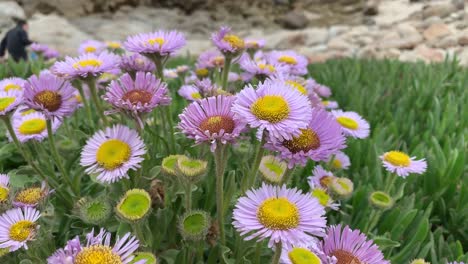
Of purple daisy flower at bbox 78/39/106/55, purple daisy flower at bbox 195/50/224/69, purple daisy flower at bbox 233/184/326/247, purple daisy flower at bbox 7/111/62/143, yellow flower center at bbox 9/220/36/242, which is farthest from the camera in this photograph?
purple daisy flower at bbox 78/39/106/55

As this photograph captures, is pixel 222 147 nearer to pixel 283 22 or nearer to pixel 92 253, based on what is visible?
pixel 92 253

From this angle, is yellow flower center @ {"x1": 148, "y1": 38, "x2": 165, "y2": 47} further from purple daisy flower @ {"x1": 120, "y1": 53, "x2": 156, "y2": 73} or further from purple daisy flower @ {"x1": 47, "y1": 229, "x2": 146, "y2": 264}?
purple daisy flower @ {"x1": 47, "y1": 229, "x2": 146, "y2": 264}

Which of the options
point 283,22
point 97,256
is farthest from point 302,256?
point 283,22

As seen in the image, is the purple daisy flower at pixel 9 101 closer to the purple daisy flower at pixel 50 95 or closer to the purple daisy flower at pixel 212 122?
the purple daisy flower at pixel 50 95

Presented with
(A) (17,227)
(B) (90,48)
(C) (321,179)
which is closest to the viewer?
(A) (17,227)

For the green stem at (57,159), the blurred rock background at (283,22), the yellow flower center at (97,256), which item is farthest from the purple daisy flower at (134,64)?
the blurred rock background at (283,22)

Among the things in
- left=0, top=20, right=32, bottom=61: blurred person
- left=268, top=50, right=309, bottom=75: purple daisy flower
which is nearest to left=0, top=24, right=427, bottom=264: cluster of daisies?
left=268, top=50, right=309, bottom=75: purple daisy flower

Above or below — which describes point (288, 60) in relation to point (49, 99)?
below
